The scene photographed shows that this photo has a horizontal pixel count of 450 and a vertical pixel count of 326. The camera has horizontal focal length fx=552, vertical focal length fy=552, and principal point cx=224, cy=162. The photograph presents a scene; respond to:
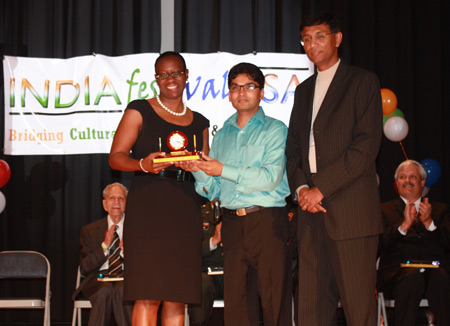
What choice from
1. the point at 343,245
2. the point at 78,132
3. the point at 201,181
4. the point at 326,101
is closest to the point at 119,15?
the point at 78,132

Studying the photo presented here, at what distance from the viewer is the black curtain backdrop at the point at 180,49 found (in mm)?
6352

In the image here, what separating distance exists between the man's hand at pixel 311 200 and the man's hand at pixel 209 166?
1.62ft

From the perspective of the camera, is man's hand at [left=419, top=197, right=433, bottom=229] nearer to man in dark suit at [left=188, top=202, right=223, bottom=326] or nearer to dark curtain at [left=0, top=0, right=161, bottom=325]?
man in dark suit at [left=188, top=202, right=223, bottom=326]

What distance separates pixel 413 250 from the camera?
514 cm

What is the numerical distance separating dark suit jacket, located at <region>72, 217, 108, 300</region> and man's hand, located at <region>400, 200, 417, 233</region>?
2.74m

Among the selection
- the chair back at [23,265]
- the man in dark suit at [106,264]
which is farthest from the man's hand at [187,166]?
the chair back at [23,265]

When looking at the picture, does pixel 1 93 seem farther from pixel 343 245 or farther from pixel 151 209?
pixel 343 245

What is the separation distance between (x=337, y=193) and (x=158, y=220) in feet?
3.34

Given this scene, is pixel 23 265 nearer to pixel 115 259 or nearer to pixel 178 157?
pixel 115 259

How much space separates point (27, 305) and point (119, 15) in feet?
11.1

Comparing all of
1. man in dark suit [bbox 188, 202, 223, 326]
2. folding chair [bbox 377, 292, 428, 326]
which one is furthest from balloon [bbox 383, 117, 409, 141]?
man in dark suit [bbox 188, 202, 223, 326]

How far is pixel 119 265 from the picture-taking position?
508 centimetres

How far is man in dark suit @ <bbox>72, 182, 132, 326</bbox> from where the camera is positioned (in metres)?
4.91

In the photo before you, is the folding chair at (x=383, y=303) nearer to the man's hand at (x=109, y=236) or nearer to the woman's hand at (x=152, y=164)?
the man's hand at (x=109, y=236)
